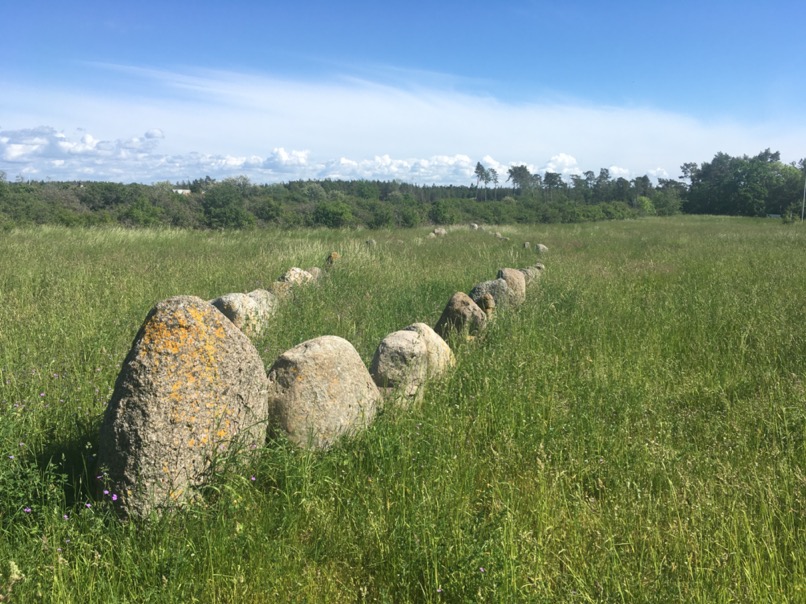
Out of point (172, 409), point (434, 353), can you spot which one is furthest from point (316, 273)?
point (172, 409)

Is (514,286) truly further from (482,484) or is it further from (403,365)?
(482,484)

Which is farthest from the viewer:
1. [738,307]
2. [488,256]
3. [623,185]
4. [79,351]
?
[623,185]

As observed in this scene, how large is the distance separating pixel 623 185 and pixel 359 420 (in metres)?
80.6

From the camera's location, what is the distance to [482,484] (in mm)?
A: 3344

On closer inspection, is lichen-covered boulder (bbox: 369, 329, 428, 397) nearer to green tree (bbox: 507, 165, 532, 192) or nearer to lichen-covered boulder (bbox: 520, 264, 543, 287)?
lichen-covered boulder (bbox: 520, 264, 543, 287)

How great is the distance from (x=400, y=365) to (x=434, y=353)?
523mm

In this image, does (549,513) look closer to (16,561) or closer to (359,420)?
(359,420)

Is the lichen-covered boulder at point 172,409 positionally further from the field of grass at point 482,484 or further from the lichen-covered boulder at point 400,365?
the lichen-covered boulder at point 400,365

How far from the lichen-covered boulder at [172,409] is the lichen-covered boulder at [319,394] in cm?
44

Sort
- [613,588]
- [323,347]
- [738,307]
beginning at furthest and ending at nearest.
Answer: [738,307] → [323,347] → [613,588]

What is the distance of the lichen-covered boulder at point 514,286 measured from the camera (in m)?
8.61

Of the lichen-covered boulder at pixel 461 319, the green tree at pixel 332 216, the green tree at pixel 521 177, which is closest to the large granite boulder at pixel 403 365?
the lichen-covered boulder at pixel 461 319

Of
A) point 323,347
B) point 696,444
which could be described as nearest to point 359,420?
point 323,347

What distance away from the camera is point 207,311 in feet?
10.2
